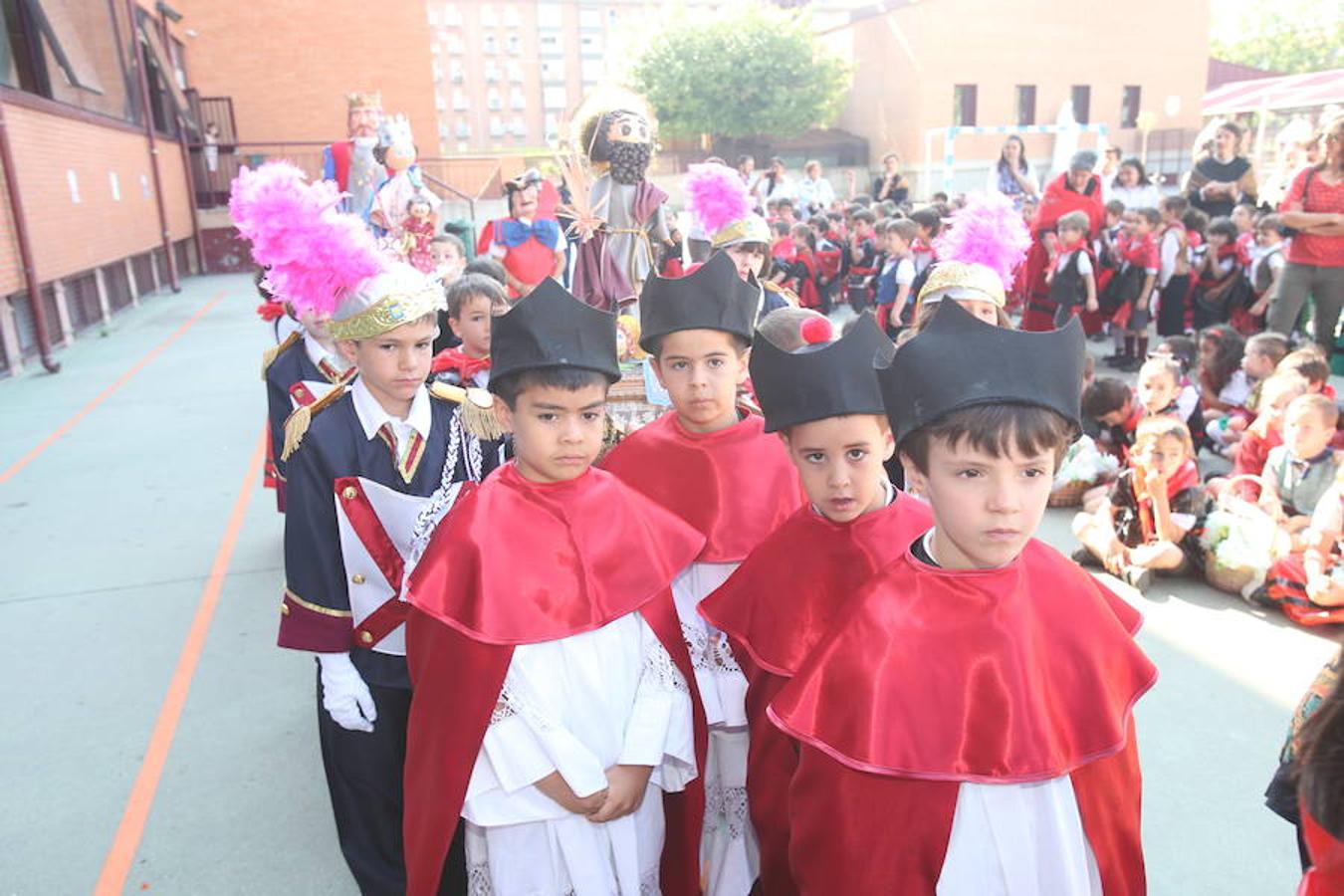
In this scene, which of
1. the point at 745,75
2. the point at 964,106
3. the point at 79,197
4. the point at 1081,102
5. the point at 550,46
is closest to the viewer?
the point at 79,197

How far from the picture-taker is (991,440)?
5.18ft

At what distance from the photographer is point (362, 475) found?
2377 millimetres

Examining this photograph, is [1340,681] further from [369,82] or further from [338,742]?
[369,82]

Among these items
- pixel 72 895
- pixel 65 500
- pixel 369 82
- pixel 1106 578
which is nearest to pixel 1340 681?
pixel 72 895

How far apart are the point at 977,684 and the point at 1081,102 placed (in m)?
41.0

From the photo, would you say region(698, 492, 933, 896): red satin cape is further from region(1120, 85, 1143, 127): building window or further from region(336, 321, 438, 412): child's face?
region(1120, 85, 1143, 127): building window

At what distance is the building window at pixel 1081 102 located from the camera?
3659cm

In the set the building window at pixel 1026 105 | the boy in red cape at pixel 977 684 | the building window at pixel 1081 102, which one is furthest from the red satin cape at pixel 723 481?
the building window at pixel 1081 102

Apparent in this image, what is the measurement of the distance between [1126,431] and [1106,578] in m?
1.51

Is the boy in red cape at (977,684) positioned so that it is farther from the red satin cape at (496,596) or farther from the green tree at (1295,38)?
the green tree at (1295,38)

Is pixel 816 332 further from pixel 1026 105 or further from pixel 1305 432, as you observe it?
pixel 1026 105

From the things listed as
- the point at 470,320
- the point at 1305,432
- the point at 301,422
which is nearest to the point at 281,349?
the point at 470,320

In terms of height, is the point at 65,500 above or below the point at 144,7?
below

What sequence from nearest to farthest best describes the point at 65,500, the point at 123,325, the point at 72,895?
the point at 72,895 < the point at 65,500 < the point at 123,325
